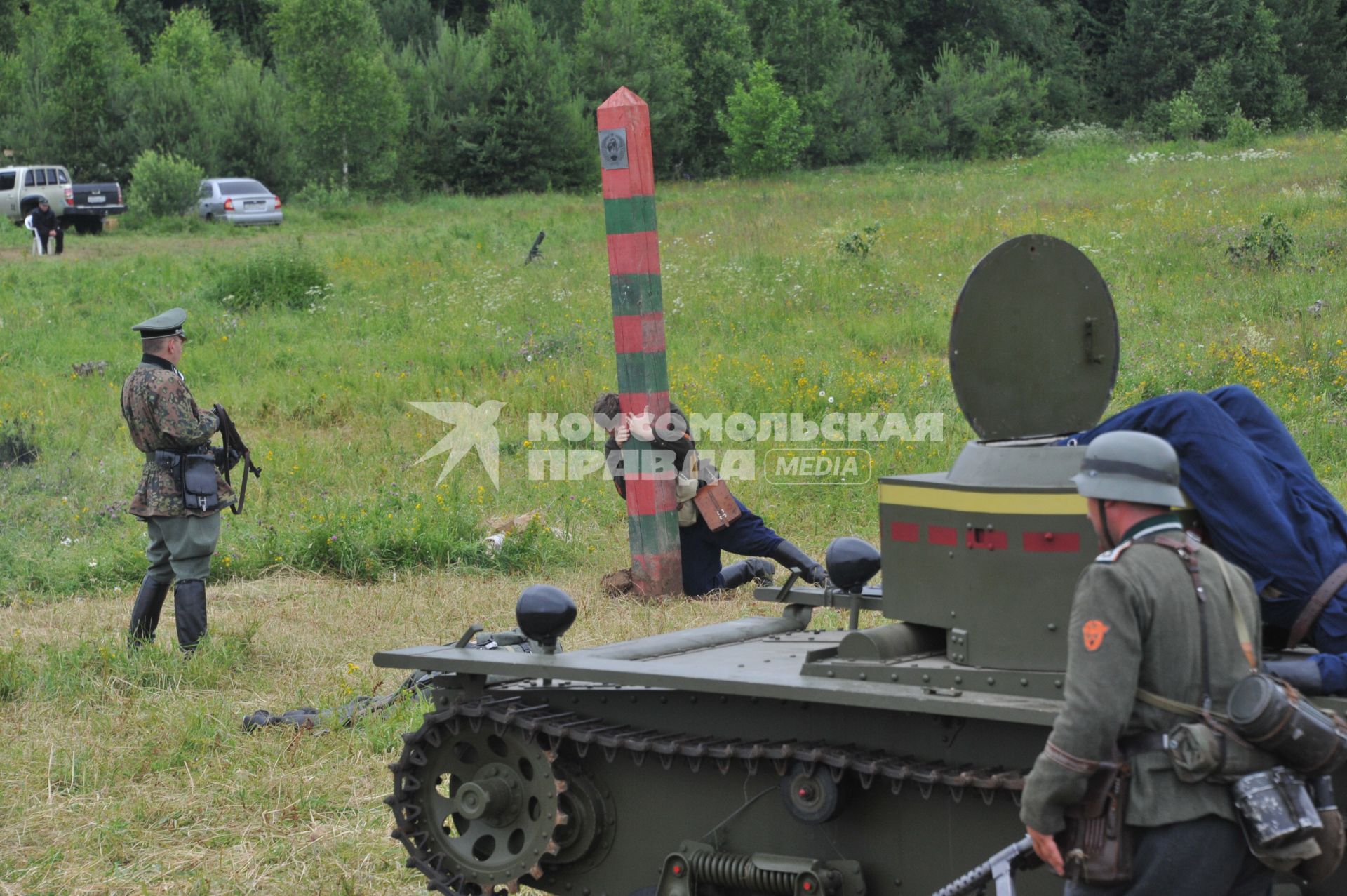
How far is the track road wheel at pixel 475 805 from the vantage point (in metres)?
4.91

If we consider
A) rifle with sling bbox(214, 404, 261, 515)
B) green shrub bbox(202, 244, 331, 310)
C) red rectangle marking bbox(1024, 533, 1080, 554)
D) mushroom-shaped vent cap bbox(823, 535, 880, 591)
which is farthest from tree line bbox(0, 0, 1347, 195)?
red rectangle marking bbox(1024, 533, 1080, 554)

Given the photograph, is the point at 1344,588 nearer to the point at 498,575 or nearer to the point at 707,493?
the point at 707,493

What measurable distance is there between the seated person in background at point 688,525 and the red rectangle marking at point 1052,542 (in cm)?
449

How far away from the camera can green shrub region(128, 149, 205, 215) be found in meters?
34.9

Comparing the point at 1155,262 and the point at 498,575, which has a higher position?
the point at 1155,262

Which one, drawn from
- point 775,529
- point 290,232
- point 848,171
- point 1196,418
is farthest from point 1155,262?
point 848,171

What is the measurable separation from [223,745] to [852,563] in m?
3.27

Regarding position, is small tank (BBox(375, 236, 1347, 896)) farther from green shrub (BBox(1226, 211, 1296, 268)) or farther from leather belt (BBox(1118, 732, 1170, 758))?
green shrub (BBox(1226, 211, 1296, 268))

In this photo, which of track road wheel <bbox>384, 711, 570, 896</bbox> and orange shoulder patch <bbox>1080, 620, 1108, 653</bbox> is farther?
track road wheel <bbox>384, 711, 570, 896</bbox>

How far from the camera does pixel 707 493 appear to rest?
8.87 meters

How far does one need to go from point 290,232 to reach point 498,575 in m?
23.3

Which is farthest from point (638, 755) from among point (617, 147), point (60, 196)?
point (60, 196)

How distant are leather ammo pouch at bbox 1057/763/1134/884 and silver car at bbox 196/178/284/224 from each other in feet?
107

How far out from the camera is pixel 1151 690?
3.37 m
